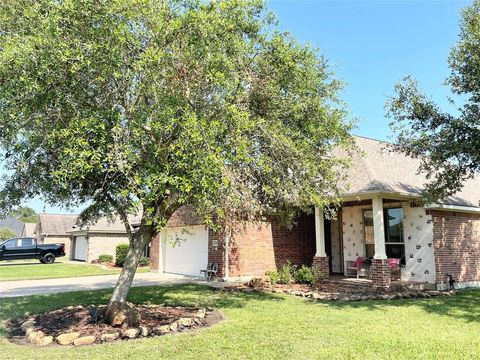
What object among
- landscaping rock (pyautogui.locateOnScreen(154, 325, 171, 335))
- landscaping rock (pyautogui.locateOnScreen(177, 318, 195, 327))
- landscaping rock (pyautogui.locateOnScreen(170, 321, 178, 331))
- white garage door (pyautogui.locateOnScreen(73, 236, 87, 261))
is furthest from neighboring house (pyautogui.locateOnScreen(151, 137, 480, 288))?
white garage door (pyautogui.locateOnScreen(73, 236, 87, 261))

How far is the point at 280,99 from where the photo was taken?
895 centimetres

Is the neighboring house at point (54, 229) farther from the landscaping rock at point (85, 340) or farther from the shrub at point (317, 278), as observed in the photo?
the landscaping rock at point (85, 340)

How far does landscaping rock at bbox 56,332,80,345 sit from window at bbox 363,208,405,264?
11.6 m

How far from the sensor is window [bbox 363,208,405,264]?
1510 centimetres

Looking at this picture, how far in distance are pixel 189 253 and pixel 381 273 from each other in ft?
33.2

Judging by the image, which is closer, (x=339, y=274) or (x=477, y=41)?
(x=477, y=41)

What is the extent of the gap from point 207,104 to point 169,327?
454 cm

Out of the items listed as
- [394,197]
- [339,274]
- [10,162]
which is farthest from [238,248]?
[10,162]

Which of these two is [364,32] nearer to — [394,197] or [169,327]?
[394,197]

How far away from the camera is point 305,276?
50.6 feet

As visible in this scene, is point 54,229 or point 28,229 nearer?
point 54,229

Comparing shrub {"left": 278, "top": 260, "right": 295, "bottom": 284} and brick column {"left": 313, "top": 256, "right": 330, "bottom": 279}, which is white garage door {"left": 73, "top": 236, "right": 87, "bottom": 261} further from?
brick column {"left": 313, "top": 256, "right": 330, "bottom": 279}

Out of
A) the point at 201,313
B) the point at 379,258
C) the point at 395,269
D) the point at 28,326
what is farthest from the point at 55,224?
the point at 201,313

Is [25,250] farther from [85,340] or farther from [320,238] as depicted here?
[85,340]
